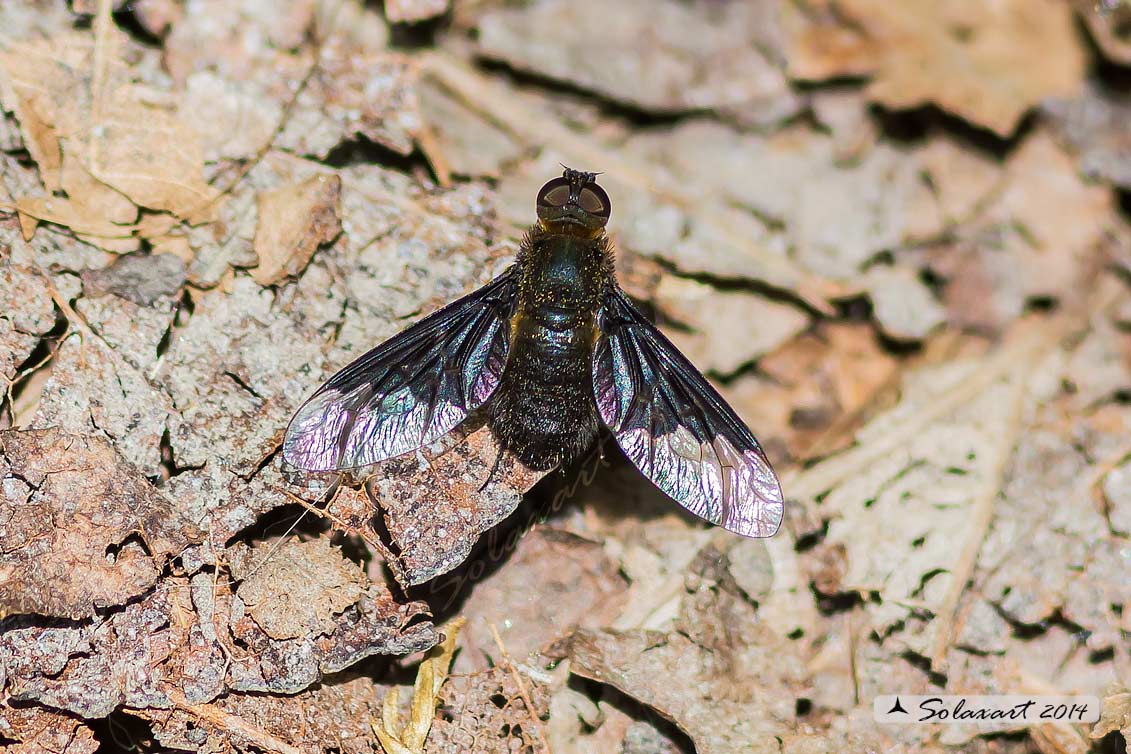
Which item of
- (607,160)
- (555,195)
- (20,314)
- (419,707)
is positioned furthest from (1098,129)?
(20,314)

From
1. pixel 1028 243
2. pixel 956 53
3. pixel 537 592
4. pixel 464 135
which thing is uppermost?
pixel 956 53

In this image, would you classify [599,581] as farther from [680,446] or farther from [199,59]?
[199,59]

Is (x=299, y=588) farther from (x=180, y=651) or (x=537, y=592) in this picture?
(x=537, y=592)

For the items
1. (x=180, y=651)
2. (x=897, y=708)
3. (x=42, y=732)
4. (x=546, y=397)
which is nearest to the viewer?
(x=42, y=732)

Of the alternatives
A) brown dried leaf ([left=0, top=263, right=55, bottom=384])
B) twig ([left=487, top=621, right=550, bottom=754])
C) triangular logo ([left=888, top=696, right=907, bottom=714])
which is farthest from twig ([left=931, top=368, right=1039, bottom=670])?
brown dried leaf ([left=0, top=263, right=55, bottom=384])

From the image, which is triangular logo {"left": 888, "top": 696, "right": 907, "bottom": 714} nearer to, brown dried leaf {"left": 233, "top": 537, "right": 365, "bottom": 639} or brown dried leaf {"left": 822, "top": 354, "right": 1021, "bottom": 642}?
brown dried leaf {"left": 822, "top": 354, "right": 1021, "bottom": 642}

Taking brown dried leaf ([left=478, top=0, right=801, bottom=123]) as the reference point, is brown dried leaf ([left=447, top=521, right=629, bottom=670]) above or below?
below

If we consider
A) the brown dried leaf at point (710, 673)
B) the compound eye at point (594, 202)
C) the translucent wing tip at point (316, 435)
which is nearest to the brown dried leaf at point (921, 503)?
the brown dried leaf at point (710, 673)
